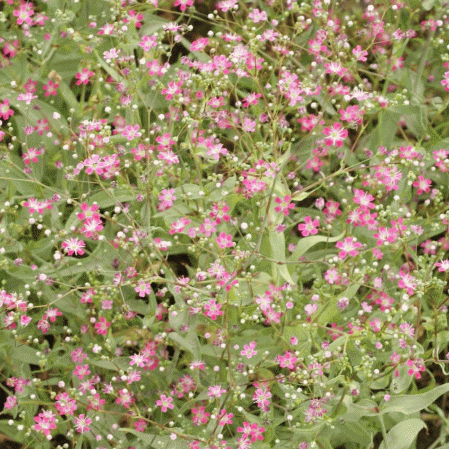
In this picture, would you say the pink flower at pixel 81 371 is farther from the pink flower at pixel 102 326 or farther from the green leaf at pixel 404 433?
the green leaf at pixel 404 433

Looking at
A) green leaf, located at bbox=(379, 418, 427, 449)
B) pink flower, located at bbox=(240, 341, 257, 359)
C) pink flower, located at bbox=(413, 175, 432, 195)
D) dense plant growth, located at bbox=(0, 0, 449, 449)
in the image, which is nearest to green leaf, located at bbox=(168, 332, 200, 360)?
dense plant growth, located at bbox=(0, 0, 449, 449)

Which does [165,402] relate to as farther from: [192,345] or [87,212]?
[87,212]

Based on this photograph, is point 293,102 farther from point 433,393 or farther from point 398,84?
point 433,393

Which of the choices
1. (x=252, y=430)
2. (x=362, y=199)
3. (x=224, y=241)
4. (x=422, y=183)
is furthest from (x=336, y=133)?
(x=252, y=430)

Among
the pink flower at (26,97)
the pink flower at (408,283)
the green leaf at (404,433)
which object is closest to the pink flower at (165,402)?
the green leaf at (404,433)

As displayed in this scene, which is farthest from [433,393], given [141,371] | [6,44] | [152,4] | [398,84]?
[6,44]

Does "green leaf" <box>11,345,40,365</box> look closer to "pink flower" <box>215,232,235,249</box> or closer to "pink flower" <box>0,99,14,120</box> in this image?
"pink flower" <box>215,232,235,249</box>
